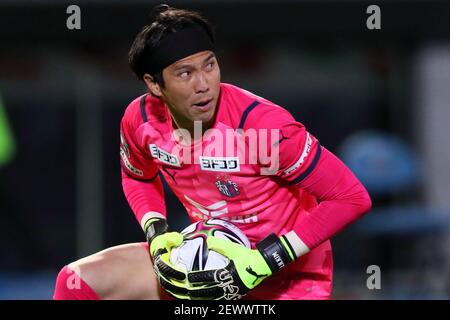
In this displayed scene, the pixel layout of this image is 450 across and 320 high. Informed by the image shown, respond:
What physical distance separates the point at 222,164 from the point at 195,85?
1.31 feet

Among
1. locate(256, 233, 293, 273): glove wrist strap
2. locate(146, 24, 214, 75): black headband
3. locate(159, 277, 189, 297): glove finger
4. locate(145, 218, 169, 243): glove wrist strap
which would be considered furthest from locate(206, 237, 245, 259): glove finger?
locate(146, 24, 214, 75): black headband

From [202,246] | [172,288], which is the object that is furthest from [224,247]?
[172,288]

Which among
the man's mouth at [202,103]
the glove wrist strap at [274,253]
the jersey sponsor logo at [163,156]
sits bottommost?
the glove wrist strap at [274,253]

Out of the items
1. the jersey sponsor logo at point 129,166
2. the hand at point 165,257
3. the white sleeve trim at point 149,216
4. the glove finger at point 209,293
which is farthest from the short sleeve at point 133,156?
the glove finger at point 209,293

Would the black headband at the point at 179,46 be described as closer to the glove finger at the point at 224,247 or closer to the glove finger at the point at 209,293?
the glove finger at the point at 224,247

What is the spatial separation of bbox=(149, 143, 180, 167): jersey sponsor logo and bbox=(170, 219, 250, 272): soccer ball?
327 mm

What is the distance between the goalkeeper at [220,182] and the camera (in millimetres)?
4727

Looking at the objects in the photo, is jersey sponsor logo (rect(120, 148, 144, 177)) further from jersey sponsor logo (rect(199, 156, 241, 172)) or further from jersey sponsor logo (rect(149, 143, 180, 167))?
jersey sponsor logo (rect(199, 156, 241, 172))

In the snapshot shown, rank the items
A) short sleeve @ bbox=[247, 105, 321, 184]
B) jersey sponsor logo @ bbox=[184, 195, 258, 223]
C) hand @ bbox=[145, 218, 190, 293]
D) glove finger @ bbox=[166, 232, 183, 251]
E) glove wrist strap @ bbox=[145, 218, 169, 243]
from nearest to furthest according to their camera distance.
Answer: short sleeve @ bbox=[247, 105, 321, 184] → hand @ bbox=[145, 218, 190, 293] → glove finger @ bbox=[166, 232, 183, 251] → jersey sponsor logo @ bbox=[184, 195, 258, 223] → glove wrist strap @ bbox=[145, 218, 169, 243]

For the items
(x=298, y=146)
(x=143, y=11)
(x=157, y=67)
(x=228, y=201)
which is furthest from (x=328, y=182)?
(x=143, y=11)

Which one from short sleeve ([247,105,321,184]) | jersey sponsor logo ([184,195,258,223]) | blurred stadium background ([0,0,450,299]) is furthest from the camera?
blurred stadium background ([0,0,450,299])

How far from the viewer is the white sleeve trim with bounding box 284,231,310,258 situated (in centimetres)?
478

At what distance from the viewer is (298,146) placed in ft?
15.4
